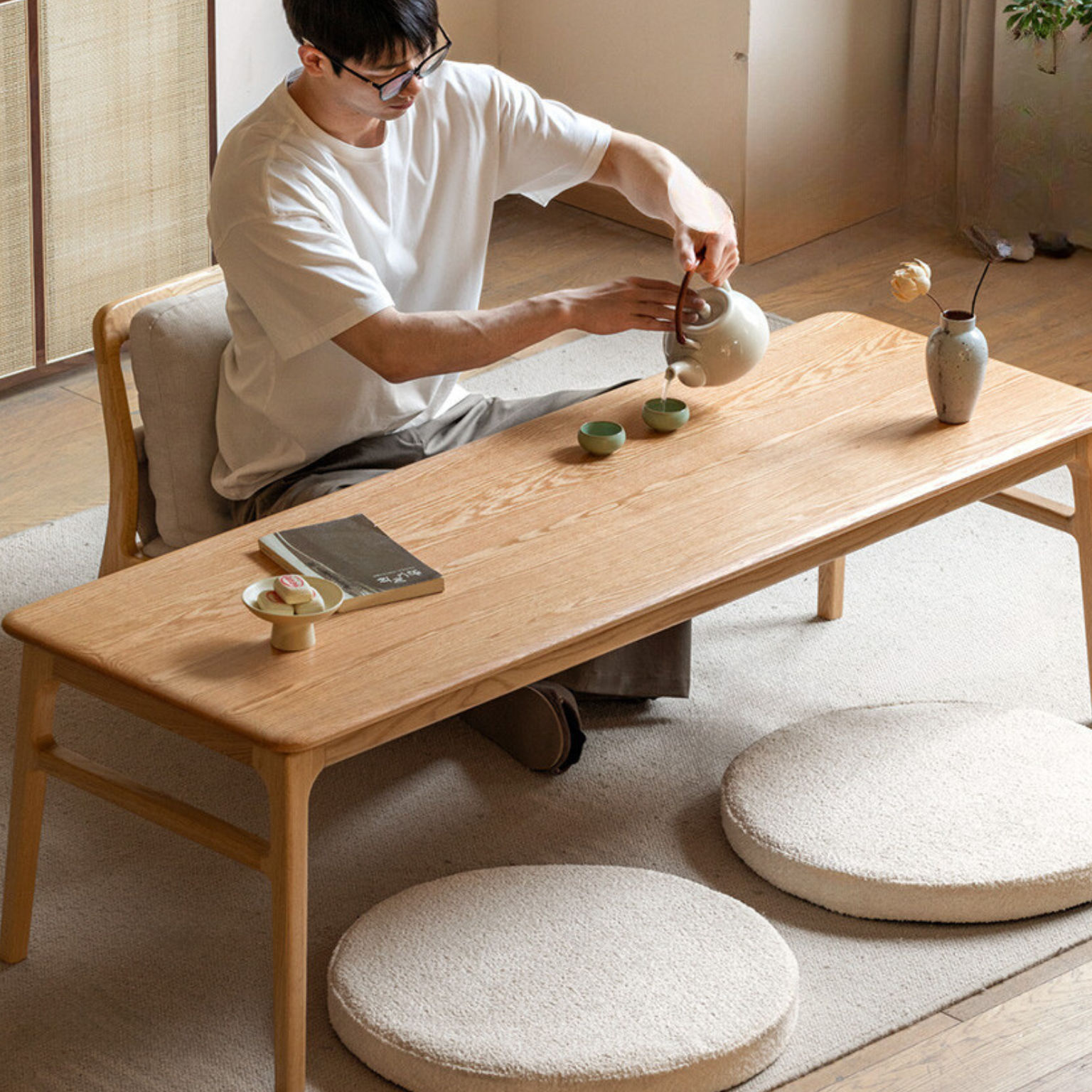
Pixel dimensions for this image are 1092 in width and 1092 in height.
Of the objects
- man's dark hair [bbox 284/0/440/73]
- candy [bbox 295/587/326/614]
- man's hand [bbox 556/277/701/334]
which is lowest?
candy [bbox 295/587/326/614]

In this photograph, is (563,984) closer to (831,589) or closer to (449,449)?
(449,449)

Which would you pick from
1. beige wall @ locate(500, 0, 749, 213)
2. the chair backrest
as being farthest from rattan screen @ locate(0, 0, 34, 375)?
beige wall @ locate(500, 0, 749, 213)

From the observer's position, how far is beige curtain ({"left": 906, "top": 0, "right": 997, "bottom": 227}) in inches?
178

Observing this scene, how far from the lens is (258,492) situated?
2627mm

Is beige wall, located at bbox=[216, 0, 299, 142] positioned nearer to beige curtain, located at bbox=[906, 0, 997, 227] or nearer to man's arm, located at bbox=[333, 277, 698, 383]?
beige curtain, located at bbox=[906, 0, 997, 227]

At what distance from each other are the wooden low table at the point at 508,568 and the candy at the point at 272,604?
5 centimetres

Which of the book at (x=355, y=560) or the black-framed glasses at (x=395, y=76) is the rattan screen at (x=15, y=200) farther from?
the book at (x=355, y=560)

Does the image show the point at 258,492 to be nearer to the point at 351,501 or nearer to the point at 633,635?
the point at 351,501

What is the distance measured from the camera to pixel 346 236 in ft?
8.04

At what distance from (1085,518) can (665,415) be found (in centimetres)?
59

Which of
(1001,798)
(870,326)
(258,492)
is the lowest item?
(1001,798)

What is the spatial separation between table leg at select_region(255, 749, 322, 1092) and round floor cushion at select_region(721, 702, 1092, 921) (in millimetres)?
666

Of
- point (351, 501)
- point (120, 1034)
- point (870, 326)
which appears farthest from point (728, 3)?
point (120, 1034)

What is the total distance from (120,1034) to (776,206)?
3.03 meters
